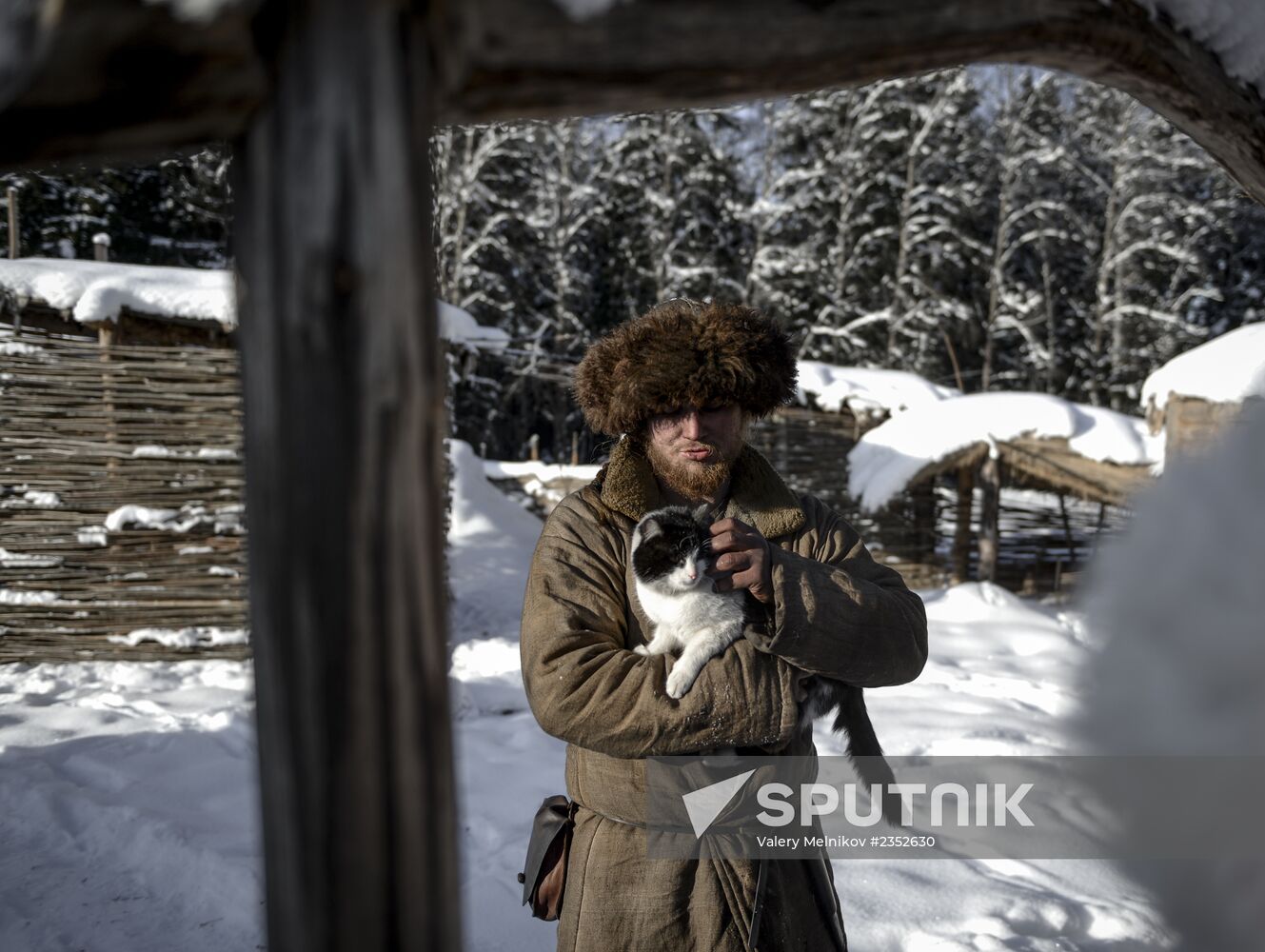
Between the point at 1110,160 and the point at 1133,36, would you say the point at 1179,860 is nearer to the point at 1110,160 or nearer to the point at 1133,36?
the point at 1133,36

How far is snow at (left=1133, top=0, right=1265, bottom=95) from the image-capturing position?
126 centimetres

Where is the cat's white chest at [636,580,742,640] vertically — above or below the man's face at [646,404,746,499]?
below

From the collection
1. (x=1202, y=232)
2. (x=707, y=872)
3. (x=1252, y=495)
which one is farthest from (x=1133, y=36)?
(x=1202, y=232)

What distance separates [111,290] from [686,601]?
6859mm

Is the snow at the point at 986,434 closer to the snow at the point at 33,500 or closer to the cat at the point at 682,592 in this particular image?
the snow at the point at 33,500

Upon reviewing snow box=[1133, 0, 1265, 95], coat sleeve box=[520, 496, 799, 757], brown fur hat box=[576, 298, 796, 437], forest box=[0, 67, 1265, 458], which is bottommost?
coat sleeve box=[520, 496, 799, 757]

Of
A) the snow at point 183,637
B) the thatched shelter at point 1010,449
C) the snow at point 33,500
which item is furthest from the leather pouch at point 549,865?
the thatched shelter at point 1010,449

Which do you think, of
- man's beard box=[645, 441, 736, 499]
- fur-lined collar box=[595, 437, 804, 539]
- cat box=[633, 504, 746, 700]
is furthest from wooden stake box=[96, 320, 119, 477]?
cat box=[633, 504, 746, 700]

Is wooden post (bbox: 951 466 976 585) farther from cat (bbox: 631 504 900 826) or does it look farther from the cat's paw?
the cat's paw

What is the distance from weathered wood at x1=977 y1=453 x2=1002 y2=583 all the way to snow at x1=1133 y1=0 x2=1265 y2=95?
30.7 ft

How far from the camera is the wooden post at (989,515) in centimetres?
1015

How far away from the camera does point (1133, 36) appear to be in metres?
1.27

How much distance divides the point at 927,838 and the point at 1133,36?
3614 mm

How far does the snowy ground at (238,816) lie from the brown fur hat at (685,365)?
97 cm
